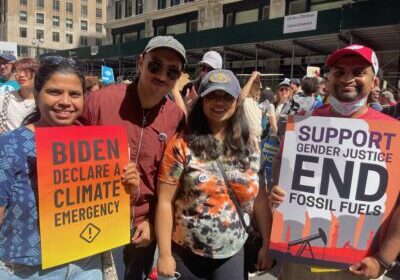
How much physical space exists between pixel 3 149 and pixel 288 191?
1423mm

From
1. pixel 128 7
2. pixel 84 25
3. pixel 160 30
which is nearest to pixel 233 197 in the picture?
pixel 160 30

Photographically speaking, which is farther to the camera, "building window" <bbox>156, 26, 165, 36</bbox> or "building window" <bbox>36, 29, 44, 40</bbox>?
"building window" <bbox>36, 29, 44, 40</bbox>

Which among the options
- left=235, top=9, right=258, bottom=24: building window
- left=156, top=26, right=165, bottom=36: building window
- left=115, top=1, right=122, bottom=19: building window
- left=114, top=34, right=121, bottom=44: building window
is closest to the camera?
left=235, top=9, right=258, bottom=24: building window

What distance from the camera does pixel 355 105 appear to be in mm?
2062

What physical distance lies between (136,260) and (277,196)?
1.00 m

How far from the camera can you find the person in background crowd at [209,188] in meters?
2.13

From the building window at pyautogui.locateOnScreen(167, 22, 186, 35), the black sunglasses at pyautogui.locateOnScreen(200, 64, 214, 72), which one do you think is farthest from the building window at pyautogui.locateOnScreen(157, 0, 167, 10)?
the black sunglasses at pyautogui.locateOnScreen(200, 64, 214, 72)

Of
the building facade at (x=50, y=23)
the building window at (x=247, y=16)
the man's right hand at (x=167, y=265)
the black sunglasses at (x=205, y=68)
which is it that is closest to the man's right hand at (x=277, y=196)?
the man's right hand at (x=167, y=265)

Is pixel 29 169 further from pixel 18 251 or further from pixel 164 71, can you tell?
pixel 164 71

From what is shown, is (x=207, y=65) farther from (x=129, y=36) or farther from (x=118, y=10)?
(x=118, y=10)

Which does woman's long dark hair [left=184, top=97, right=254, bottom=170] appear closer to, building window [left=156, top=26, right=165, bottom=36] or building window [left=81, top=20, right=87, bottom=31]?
building window [left=156, top=26, right=165, bottom=36]

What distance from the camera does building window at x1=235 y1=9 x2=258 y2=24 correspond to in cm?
2745

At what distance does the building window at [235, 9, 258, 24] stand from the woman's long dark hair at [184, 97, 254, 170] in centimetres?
2671

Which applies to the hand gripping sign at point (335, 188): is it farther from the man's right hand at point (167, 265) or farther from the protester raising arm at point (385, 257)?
the man's right hand at point (167, 265)
